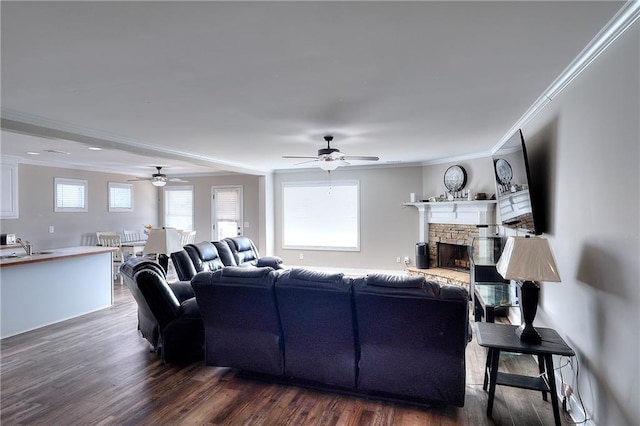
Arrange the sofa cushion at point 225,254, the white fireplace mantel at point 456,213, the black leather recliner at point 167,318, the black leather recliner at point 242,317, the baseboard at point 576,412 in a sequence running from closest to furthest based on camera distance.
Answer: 1. the baseboard at point 576,412
2. the black leather recliner at point 242,317
3. the black leather recliner at point 167,318
4. the sofa cushion at point 225,254
5. the white fireplace mantel at point 456,213

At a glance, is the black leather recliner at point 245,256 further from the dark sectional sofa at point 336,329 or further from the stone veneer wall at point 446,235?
the stone veneer wall at point 446,235

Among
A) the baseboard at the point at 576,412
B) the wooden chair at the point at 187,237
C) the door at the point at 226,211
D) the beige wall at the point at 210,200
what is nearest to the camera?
the baseboard at the point at 576,412

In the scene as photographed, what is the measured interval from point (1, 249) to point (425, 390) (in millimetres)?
6745

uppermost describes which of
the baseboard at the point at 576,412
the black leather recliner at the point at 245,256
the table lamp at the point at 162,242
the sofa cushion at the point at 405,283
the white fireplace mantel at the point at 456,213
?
the white fireplace mantel at the point at 456,213

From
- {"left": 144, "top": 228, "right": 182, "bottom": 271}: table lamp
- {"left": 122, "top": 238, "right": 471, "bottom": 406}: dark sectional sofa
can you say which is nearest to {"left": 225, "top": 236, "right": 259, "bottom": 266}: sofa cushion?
{"left": 144, "top": 228, "right": 182, "bottom": 271}: table lamp

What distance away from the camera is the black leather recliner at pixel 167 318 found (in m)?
3.31

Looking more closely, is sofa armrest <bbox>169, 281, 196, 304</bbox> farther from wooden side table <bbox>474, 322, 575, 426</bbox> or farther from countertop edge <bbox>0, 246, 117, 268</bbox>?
wooden side table <bbox>474, 322, 575, 426</bbox>

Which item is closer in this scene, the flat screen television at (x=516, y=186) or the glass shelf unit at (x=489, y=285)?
the flat screen television at (x=516, y=186)

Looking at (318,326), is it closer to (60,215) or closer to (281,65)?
(281,65)

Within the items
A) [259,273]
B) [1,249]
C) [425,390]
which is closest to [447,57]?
[259,273]

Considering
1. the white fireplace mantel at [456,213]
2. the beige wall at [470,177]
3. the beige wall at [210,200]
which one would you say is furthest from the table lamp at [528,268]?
the beige wall at [210,200]

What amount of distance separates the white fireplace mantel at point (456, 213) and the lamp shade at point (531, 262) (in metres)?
3.51

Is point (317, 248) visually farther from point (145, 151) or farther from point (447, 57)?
point (447, 57)

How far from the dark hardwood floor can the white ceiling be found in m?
2.43
